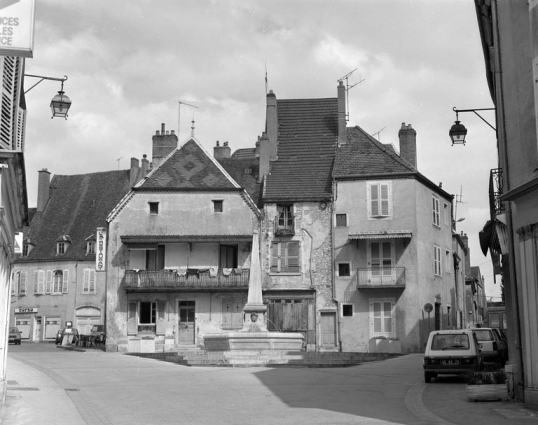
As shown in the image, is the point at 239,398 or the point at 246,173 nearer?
the point at 239,398

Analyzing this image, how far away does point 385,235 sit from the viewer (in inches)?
1524

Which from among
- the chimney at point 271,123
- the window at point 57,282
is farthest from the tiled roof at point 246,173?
the window at point 57,282

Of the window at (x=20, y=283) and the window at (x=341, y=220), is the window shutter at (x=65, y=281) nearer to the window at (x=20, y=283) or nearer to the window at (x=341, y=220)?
the window at (x=20, y=283)

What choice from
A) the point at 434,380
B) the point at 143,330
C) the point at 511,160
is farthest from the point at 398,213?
the point at 511,160

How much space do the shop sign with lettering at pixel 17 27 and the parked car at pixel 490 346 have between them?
18.8m

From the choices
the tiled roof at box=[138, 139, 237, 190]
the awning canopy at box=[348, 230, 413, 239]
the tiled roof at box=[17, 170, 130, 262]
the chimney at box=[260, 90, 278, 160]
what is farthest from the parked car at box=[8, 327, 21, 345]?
the awning canopy at box=[348, 230, 413, 239]

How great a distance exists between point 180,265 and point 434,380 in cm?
2097

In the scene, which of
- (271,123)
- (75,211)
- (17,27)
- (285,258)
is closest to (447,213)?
(285,258)

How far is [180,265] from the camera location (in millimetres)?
40406

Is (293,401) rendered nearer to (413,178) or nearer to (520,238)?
(520,238)

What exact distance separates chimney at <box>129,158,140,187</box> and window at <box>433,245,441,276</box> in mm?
24336

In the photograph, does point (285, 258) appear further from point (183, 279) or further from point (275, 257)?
point (183, 279)

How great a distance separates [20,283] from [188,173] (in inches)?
840

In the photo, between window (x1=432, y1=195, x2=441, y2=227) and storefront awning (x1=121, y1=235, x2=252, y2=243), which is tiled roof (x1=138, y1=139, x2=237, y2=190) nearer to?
storefront awning (x1=121, y1=235, x2=252, y2=243)
